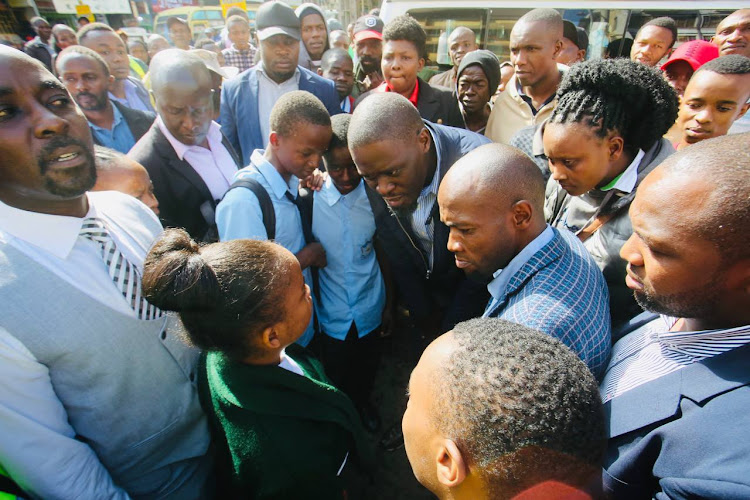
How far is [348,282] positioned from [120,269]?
1368mm

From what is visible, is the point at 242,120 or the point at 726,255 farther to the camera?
the point at 242,120

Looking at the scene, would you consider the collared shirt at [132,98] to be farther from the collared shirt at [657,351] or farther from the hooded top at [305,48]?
the collared shirt at [657,351]

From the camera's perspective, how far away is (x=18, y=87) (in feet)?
3.79

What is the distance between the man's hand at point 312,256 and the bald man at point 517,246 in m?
0.95

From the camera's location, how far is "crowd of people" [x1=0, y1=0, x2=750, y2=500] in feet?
2.97

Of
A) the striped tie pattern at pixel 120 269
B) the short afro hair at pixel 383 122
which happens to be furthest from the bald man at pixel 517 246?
the striped tie pattern at pixel 120 269

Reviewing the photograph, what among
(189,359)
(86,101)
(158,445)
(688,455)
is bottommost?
→ (158,445)

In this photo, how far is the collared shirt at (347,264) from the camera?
233 cm

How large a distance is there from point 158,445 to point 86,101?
335 cm

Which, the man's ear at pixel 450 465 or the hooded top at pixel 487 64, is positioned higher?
the hooded top at pixel 487 64

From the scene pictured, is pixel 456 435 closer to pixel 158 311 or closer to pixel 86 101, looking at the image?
pixel 158 311

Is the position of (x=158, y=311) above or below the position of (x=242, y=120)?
below

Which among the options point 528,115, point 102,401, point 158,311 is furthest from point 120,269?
point 528,115

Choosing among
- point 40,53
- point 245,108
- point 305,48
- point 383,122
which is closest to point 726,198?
point 383,122
